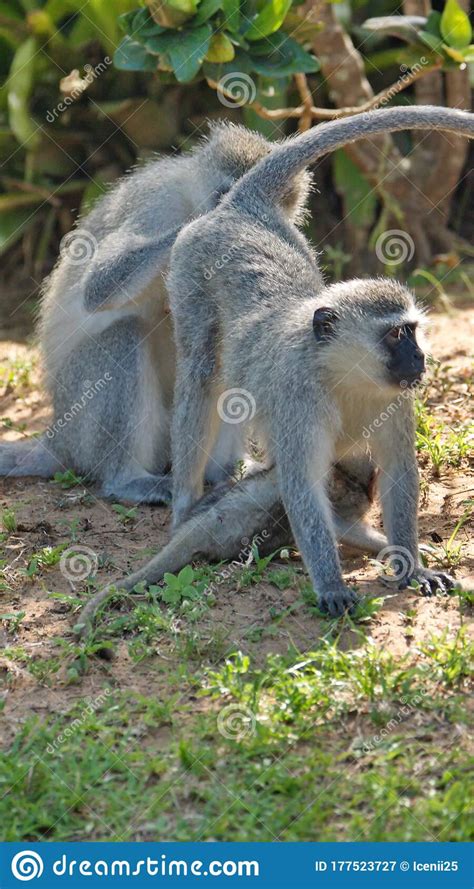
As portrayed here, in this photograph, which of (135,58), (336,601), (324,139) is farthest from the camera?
(135,58)

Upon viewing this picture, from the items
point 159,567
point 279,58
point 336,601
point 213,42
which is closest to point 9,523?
point 159,567

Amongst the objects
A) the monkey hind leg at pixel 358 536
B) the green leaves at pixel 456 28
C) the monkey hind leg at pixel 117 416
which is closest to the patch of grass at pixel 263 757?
the monkey hind leg at pixel 358 536

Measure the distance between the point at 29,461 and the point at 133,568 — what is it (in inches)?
66.1

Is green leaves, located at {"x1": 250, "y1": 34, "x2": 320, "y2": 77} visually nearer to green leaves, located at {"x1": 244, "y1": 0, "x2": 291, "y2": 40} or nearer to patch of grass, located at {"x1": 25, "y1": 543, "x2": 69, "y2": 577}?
green leaves, located at {"x1": 244, "y1": 0, "x2": 291, "y2": 40}

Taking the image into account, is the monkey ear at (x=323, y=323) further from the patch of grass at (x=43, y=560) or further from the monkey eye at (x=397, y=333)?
the patch of grass at (x=43, y=560)

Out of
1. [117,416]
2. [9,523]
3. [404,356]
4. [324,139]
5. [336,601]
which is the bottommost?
[9,523]

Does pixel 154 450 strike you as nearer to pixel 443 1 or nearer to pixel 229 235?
pixel 229 235

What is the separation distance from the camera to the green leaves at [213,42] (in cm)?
655

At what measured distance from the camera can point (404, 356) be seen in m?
5.00

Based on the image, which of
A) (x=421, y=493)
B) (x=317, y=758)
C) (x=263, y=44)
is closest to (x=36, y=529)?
(x=421, y=493)

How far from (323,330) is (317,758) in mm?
2026

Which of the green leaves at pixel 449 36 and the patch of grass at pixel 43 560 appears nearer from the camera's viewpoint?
the patch of grass at pixel 43 560

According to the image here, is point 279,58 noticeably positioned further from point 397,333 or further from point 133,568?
point 133,568

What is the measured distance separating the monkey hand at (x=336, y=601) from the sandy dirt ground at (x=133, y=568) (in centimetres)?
8
